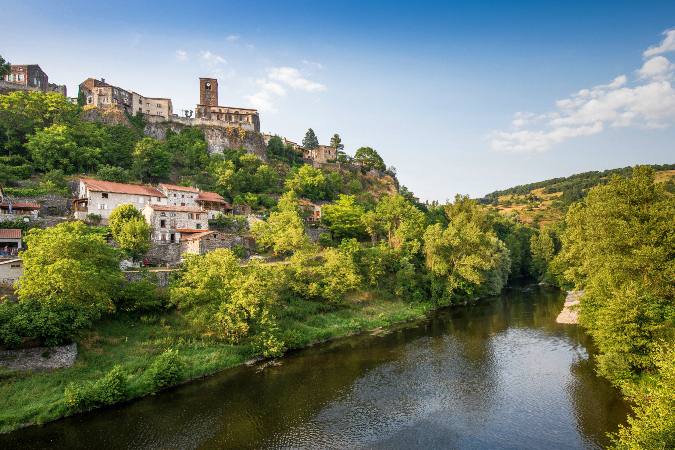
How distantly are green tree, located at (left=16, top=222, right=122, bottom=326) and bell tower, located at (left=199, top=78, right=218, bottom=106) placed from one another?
205 ft

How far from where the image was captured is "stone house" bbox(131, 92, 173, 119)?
78.6 m

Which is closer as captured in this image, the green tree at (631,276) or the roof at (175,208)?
the green tree at (631,276)

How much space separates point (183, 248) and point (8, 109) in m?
36.8

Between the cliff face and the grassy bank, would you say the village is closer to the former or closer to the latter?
the cliff face

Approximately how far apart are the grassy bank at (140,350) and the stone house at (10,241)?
1388 centimetres

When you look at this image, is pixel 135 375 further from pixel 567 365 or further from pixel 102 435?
pixel 567 365

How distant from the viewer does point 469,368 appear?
29781mm

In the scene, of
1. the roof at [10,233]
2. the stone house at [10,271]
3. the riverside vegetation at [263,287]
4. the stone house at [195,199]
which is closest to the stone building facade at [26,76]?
the riverside vegetation at [263,287]

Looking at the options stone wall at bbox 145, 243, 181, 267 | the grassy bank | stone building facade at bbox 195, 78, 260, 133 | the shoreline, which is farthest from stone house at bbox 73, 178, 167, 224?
stone building facade at bbox 195, 78, 260, 133

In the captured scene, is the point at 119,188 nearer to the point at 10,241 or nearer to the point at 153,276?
the point at 10,241

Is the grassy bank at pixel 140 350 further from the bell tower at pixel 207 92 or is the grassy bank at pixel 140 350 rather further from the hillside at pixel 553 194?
the hillside at pixel 553 194

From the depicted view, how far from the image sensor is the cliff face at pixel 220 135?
77938 millimetres

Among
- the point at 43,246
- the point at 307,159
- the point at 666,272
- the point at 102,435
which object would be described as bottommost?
the point at 102,435

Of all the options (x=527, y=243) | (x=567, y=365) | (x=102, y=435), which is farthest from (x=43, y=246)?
(x=527, y=243)
